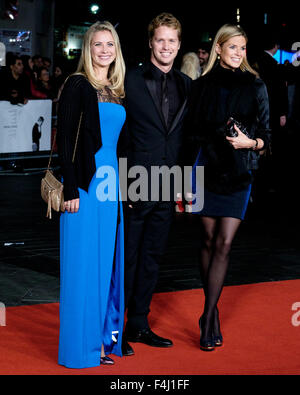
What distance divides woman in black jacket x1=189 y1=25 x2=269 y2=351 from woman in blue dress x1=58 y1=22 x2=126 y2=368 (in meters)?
0.59

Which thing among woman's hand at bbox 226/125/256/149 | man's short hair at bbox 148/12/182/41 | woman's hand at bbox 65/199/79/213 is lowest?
woman's hand at bbox 65/199/79/213

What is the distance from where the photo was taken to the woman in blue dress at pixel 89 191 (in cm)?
393

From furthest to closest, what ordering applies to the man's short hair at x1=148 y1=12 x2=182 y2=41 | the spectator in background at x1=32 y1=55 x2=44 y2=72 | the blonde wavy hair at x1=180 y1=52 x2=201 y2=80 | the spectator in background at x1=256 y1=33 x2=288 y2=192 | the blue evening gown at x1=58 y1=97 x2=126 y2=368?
the spectator in background at x1=32 y1=55 x2=44 y2=72, the spectator in background at x1=256 y1=33 x2=288 y2=192, the blonde wavy hair at x1=180 y1=52 x2=201 y2=80, the man's short hair at x1=148 y1=12 x2=182 y2=41, the blue evening gown at x1=58 y1=97 x2=126 y2=368

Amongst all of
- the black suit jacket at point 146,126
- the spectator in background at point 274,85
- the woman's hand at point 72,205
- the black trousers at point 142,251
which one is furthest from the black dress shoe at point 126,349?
the spectator in background at point 274,85

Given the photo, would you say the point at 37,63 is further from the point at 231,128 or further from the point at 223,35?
the point at 231,128

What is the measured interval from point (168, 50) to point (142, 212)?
3.23 feet

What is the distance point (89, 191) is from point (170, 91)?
2.93 feet

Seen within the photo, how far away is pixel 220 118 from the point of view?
14.6 feet

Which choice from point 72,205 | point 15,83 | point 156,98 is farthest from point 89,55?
point 15,83

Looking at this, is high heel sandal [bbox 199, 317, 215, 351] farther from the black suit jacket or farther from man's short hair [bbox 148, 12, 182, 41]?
man's short hair [bbox 148, 12, 182, 41]

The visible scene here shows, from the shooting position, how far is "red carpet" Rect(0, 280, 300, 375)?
13.1ft

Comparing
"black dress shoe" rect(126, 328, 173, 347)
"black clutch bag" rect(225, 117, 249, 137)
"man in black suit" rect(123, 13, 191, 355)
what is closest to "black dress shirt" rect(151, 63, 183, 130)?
"man in black suit" rect(123, 13, 191, 355)
